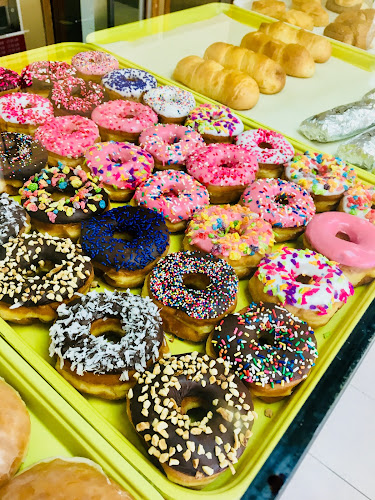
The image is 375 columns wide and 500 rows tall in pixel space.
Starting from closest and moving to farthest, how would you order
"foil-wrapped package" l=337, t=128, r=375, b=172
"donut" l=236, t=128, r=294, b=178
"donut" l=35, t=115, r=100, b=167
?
"donut" l=35, t=115, r=100, b=167 < "donut" l=236, t=128, r=294, b=178 < "foil-wrapped package" l=337, t=128, r=375, b=172

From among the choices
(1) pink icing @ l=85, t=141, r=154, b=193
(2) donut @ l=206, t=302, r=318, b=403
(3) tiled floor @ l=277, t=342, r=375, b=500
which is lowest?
(3) tiled floor @ l=277, t=342, r=375, b=500

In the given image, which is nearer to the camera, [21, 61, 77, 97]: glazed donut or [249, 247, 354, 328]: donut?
[249, 247, 354, 328]: donut

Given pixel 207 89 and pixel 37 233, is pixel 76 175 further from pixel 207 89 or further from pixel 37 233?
pixel 207 89

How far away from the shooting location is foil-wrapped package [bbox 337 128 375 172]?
2.78 meters

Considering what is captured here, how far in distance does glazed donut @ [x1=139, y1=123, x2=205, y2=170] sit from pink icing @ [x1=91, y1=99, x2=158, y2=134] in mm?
91

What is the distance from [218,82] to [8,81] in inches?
58.9

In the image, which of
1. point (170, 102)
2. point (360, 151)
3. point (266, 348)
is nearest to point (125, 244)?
point (266, 348)

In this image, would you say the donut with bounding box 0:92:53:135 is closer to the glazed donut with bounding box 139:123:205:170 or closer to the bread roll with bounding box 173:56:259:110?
the glazed donut with bounding box 139:123:205:170

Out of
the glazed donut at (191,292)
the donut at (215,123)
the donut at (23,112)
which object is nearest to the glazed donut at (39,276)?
the glazed donut at (191,292)

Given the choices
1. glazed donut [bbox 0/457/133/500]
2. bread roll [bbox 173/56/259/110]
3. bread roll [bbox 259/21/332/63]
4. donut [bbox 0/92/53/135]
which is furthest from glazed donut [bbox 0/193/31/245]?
bread roll [bbox 259/21/332/63]

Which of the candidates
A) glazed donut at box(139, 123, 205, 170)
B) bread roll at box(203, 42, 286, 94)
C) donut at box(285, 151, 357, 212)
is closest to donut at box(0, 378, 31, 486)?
glazed donut at box(139, 123, 205, 170)

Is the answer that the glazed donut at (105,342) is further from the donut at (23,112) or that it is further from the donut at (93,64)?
the donut at (93,64)

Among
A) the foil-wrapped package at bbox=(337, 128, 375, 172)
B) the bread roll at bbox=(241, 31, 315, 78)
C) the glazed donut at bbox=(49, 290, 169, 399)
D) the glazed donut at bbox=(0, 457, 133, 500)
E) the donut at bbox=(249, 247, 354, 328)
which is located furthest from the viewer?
the bread roll at bbox=(241, 31, 315, 78)

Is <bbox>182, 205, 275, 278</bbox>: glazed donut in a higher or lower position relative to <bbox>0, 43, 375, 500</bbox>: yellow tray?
higher
